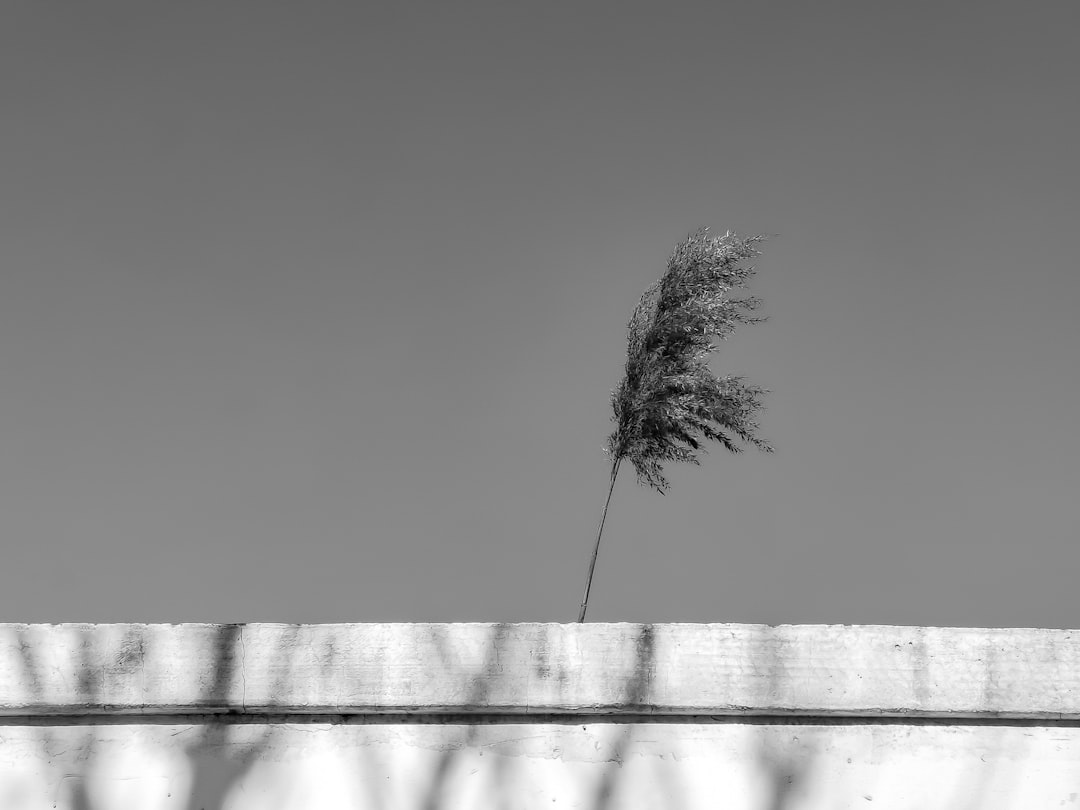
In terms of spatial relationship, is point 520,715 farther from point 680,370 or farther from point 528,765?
point 680,370

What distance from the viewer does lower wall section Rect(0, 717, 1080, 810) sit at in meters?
3.50

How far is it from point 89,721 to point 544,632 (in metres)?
1.50

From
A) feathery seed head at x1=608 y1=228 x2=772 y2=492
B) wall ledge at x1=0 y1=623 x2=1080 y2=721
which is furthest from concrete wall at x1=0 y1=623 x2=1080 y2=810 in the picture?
feathery seed head at x1=608 y1=228 x2=772 y2=492

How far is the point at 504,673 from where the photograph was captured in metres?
3.50

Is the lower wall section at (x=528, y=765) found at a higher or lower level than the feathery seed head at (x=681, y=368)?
lower

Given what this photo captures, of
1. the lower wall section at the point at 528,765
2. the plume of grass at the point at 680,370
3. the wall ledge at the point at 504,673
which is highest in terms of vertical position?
the plume of grass at the point at 680,370

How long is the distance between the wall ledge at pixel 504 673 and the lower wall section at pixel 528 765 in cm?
7

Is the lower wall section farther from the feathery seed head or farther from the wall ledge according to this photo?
the feathery seed head

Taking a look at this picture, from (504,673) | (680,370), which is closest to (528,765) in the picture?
(504,673)

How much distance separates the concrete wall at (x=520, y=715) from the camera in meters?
3.49

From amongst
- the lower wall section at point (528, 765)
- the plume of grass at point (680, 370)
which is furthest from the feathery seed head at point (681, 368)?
the lower wall section at point (528, 765)

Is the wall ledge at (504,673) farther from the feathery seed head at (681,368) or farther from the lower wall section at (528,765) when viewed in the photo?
the feathery seed head at (681,368)

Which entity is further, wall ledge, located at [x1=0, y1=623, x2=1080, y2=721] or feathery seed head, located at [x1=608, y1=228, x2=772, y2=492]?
feathery seed head, located at [x1=608, y1=228, x2=772, y2=492]

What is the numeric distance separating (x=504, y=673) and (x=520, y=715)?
155 mm
